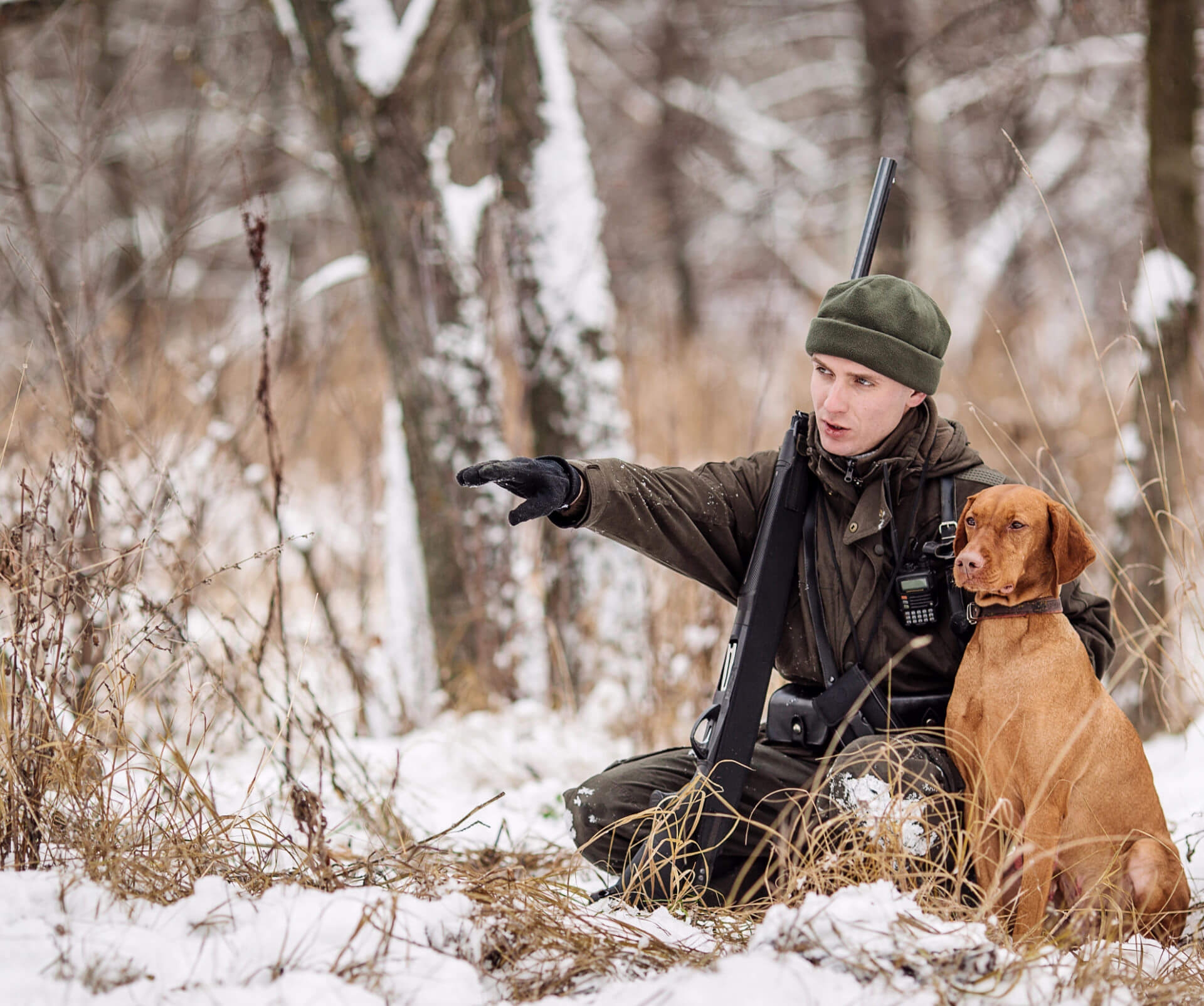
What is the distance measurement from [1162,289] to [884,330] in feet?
6.61

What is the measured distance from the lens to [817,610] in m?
2.31

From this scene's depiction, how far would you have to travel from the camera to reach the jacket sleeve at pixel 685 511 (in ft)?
7.14

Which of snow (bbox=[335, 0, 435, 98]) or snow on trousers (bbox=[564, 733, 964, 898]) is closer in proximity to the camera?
snow on trousers (bbox=[564, 733, 964, 898])

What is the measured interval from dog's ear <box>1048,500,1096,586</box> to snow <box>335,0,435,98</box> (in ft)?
10.1

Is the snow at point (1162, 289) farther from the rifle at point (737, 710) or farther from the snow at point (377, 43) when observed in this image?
the snow at point (377, 43)

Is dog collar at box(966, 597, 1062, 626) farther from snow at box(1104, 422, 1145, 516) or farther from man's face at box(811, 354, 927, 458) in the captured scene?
snow at box(1104, 422, 1145, 516)

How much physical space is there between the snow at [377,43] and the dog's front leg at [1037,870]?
134 inches

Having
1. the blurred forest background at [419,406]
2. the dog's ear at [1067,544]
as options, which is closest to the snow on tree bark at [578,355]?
the blurred forest background at [419,406]

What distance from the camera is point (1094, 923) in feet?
6.57

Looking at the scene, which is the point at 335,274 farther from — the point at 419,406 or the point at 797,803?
the point at 797,803

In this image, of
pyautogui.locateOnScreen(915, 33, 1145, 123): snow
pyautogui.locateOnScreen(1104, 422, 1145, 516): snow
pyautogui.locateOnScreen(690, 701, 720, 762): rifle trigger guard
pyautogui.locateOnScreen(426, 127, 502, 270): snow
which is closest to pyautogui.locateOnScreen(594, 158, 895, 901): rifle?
pyautogui.locateOnScreen(690, 701, 720, 762): rifle trigger guard

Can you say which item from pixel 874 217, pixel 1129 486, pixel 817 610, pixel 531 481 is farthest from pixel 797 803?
pixel 1129 486

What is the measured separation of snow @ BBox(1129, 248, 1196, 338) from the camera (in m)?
3.55

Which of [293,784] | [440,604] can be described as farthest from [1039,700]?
[440,604]
